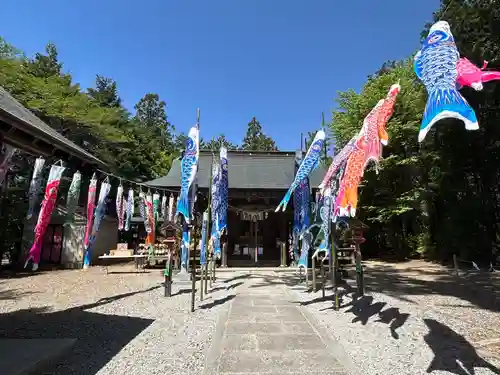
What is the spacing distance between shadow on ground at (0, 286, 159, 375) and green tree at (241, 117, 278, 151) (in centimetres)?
4630

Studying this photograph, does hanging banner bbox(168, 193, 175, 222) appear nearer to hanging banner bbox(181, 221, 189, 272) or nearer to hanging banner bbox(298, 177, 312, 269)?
hanging banner bbox(181, 221, 189, 272)

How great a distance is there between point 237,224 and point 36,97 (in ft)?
44.4

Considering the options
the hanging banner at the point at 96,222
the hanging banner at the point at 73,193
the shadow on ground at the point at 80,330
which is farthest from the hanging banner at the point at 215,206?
the shadow on ground at the point at 80,330

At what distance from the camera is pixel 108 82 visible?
39.0m

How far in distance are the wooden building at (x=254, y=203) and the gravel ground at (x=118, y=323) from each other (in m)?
6.11

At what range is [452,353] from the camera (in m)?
4.14

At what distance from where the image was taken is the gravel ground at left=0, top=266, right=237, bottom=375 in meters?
3.90

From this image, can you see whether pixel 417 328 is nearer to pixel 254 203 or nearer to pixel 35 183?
pixel 35 183

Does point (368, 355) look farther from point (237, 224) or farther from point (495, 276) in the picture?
point (237, 224)

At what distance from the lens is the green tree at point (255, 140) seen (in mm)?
52031

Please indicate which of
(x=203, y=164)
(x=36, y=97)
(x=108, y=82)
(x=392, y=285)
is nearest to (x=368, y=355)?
(x=392, y=285)

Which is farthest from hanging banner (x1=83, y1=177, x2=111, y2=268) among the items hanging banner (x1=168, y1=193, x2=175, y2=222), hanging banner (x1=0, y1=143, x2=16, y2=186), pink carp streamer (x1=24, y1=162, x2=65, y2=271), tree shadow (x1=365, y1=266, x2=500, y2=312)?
tree shadow (x1=365, y1=266, x2=500, y2=312)

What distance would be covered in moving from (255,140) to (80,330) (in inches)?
1956

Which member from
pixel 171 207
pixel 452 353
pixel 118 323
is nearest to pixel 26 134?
pixel 118 323
